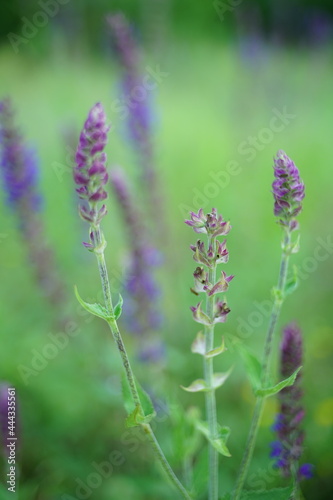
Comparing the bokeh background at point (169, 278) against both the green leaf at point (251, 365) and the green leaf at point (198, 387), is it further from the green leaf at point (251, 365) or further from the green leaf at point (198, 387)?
the green leaf at point (198, 387)

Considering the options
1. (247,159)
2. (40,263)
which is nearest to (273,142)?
(247,159)

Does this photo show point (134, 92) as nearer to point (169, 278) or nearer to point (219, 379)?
point (169, 278)

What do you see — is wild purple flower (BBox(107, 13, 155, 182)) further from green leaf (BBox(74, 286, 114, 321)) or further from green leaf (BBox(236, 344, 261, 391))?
green leaf (BBox(74, 286, 114, 321))

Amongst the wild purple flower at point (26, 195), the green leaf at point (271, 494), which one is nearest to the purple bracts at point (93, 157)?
the green leaf at point (271, 494)

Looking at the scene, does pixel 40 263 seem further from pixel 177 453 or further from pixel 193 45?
pixel 193 45

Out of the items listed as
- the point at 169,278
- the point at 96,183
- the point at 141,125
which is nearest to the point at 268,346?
the point at 96,183
